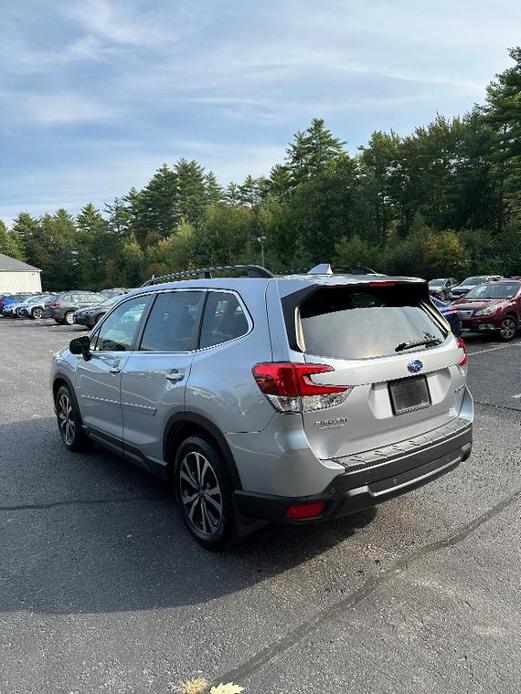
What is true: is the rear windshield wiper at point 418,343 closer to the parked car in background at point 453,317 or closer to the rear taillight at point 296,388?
the rear taillight at point 296,388

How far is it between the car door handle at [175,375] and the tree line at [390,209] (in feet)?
75.2

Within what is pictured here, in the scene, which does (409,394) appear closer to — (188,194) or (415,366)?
(415,366)

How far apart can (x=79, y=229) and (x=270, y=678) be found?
348ft

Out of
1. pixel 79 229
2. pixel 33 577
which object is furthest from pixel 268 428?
pixel 79 229

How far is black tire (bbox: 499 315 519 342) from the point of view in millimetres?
13234

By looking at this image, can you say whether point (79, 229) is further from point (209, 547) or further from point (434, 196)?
point (209, 547)

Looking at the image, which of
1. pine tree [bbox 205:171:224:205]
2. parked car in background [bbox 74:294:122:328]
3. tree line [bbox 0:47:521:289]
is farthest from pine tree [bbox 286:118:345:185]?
parked car in background [bbox 74:294:122:328]

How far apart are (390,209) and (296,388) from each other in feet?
166

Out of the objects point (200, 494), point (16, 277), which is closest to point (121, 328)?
point (200, 494)

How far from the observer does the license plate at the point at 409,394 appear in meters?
3.16

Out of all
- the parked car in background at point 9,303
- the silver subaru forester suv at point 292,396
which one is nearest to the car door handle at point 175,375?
the silver subaru forester suv at point 292,396

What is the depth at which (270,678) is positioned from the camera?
2.31 m

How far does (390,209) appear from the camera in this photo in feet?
164

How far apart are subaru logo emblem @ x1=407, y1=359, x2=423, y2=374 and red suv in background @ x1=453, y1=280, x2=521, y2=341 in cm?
1075
